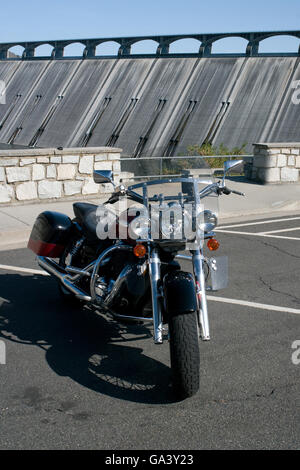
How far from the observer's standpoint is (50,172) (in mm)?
11180

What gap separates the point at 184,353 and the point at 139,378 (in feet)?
2.01

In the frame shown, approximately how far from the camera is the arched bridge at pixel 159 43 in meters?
32.8

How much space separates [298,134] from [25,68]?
98.4 feet

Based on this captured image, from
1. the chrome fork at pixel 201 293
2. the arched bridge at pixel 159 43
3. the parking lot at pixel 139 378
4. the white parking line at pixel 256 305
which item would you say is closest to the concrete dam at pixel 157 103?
the arched bridge at pixel 159 43

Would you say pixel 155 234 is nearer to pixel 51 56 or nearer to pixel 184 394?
pixel 184 394

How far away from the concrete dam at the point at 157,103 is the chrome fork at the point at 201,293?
24.4 metres

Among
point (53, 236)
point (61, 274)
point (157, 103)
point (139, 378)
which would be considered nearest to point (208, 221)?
point (139, 378)

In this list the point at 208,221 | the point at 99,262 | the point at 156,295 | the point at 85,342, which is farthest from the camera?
the point at 85,342

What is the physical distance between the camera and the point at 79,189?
11.7 m

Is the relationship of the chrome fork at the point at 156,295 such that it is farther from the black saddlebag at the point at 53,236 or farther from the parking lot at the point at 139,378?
the black saddlebag at the point at 53,236

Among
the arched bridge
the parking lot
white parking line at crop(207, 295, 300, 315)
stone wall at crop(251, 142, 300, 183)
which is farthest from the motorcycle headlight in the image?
the arched bridge

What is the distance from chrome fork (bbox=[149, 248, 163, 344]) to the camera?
162 inches

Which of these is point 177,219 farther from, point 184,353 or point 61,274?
point 61,274

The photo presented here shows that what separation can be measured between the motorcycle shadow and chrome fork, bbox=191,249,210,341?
1.62 feet
